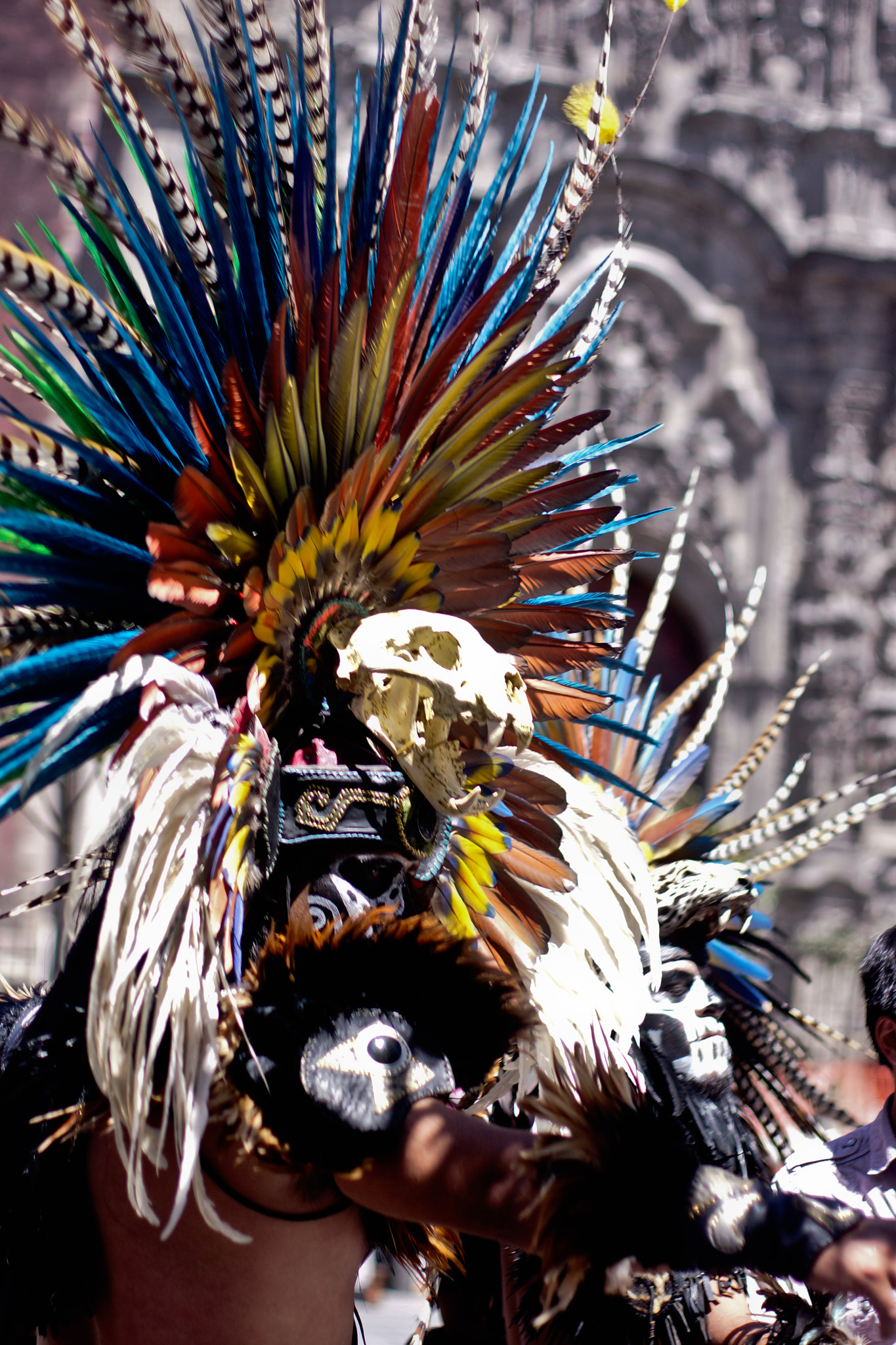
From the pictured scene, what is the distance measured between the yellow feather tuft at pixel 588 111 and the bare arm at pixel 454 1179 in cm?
125

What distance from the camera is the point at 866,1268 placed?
3.27 feet

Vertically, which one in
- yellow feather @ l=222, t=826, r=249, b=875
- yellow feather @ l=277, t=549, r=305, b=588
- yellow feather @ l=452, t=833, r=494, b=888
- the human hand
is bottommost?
the human hand

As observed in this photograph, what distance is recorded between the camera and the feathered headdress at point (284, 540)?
1.21 meters

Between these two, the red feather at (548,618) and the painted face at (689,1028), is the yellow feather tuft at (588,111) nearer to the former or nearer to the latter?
the red feather at (548,618)

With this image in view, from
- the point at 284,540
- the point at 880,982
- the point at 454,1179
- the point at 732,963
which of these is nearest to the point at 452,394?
the point at 284,540

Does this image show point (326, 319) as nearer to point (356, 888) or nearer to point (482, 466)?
point (482, 466)

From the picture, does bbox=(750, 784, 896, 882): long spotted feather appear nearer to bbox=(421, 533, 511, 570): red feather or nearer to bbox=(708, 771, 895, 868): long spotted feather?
bbox=(708, 771, 895, 868): long spotted feather

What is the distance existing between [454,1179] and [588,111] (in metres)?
1.38

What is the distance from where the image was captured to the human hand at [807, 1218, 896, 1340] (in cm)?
99

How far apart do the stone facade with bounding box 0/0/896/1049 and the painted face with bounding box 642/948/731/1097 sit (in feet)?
24.2

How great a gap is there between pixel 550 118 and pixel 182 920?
28.6ft

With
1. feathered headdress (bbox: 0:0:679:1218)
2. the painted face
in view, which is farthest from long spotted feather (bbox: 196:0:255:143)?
the painted face

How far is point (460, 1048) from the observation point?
1.25 m

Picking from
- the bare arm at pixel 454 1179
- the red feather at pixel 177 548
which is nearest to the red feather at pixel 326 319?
the red feather at pixel 177 548
